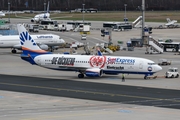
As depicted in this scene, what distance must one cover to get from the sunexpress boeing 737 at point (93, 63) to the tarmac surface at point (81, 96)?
4.73 ft

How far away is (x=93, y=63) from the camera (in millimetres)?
84688

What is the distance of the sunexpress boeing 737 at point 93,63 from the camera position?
8194 cm

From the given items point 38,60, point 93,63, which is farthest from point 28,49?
point 93,63

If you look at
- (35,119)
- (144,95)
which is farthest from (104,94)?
(35,119)

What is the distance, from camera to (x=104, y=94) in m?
68.0

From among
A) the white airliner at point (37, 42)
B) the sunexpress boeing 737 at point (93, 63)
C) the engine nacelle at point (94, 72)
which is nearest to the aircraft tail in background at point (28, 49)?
the sunexpress boeing 737 at point (93, 63)

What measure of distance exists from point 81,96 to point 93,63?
741 inches

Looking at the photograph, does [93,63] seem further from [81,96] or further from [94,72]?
[81,96]

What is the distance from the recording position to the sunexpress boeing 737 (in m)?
81.9

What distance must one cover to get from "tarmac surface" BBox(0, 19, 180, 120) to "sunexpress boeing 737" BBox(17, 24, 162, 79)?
1442 mm

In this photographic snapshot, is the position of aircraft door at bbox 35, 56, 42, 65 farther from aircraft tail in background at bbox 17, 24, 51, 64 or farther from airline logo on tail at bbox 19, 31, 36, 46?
Answer: airline logo on tail at bbox 19, 31, 36, 46

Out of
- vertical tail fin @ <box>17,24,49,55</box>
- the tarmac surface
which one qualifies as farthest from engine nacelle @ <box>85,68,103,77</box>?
vertical tail fin @ <box>17,24,49,55</box>

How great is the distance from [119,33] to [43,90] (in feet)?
386

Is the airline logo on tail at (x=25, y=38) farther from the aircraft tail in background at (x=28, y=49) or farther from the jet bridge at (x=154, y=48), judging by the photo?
the jet bridge at (x=154, y=48)
